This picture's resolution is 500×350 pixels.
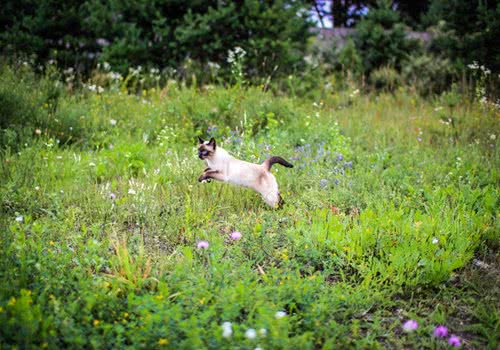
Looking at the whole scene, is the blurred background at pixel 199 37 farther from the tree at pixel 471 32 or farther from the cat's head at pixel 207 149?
the cat's head at pixel 207 149

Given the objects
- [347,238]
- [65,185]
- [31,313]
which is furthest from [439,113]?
[31,313]

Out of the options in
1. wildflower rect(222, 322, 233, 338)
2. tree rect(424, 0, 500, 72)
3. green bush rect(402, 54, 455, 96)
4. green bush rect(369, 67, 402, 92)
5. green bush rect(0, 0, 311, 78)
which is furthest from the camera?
green bush rect(369, 67, 402, 92)

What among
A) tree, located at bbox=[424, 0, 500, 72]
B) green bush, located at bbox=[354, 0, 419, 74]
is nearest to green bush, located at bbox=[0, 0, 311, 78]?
green bush, located at bbox=[354, 0, 419, 74]

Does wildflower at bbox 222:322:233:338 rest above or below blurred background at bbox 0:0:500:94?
below

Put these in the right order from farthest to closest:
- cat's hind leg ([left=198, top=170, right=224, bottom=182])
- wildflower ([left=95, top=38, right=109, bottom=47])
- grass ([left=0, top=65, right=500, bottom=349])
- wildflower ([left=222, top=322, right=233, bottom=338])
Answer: wildflower ([left=95, top=38, right=109, bottom=47])
cat's hind leg ([left=198, top=170, right=224, bottom=182])
grass ([left=0, top=65, right=500, bottom=349])
wildflower ([left=222, top=322, right=233, bottom=338])

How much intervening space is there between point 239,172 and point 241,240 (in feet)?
2.50

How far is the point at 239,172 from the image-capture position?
433 centimetres

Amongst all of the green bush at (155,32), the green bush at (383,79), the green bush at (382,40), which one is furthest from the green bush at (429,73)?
the green bush at (155,32)

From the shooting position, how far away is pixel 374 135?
7.11m

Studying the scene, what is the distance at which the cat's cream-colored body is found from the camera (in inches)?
170

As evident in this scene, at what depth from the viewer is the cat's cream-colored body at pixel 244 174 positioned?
4.32 meters

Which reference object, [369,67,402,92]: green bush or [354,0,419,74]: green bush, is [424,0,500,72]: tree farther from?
[354,0,419,74]: green bush

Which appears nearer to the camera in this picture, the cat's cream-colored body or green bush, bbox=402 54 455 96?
the cat's cream-colored body

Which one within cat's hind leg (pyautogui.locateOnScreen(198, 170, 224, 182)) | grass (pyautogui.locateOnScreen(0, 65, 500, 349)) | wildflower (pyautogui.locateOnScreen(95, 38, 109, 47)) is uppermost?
wildflower (pyautogui.locateOnScreen(95, 38, 109, 47))
